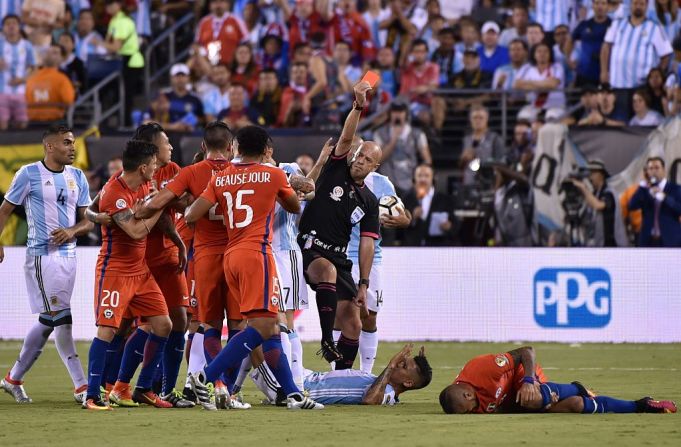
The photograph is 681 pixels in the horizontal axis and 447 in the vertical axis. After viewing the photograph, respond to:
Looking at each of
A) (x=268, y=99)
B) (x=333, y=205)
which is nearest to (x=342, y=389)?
(x=333, y=205)

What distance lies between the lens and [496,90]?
68.1ft

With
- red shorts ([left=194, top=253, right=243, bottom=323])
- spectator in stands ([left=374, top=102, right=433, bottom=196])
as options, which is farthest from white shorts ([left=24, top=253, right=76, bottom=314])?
spectator in stands ([left=374, top=102, right=433, bottom=196])

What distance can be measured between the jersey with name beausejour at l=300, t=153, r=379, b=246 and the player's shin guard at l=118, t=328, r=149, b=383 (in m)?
1.97

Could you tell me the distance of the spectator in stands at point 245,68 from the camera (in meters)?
22.4

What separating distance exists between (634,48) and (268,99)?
5.97 metres

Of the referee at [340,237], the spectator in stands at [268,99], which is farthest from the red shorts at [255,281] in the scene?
the spectator in stands at [268,99]

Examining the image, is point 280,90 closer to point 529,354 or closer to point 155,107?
point 155,107

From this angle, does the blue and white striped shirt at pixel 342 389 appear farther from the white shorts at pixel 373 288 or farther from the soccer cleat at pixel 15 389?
the soccer cleat at pixel 15 389

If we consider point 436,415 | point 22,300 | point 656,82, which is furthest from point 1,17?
point 436,415

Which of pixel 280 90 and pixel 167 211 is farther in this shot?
pixel 280 90

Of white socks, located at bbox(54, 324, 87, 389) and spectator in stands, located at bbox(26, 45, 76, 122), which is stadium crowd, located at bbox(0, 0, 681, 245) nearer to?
spectator in stands, located at bbox(26, 45, 76, 122)

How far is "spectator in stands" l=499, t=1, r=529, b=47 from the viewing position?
22031 millimetres

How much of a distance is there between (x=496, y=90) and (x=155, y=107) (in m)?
5.78

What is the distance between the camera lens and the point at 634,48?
2073 cm
